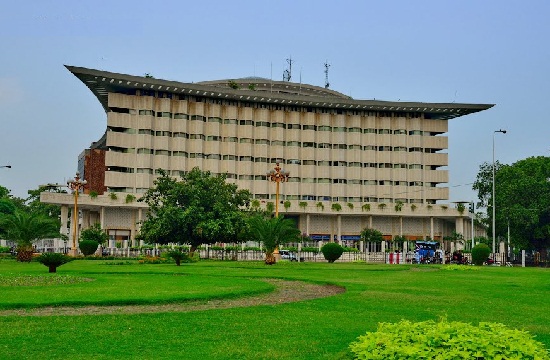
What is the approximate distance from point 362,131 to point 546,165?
32920 millimetres

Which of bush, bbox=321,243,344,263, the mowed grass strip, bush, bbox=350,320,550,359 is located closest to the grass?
the mowed grass strip

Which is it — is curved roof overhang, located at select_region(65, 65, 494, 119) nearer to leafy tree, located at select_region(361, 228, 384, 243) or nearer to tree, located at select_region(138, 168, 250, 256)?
leafy tree, located at select_region(361, 228, 384, 243)

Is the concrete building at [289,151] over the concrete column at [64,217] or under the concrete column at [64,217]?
over

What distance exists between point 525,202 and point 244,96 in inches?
1714

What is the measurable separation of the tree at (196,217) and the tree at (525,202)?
122 ft

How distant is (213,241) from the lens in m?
59.8

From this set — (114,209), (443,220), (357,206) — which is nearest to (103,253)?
(114,209)

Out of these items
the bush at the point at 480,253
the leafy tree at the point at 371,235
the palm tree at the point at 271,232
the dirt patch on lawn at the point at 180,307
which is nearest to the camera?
the dirt patch on lawn at the point at 180,307

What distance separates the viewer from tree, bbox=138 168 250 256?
58.7 m

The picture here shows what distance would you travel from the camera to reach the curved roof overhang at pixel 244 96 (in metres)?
89.3

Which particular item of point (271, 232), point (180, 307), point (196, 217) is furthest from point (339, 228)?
point (180, 307)

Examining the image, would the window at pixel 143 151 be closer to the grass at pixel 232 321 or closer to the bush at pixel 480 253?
the bush at pixel 480 253

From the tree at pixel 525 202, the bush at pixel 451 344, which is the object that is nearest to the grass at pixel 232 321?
the bush at pixel 451 344

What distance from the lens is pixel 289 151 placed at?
103m
